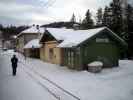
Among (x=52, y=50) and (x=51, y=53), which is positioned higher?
(x=52, y=50)

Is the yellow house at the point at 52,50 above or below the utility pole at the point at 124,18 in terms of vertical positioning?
below

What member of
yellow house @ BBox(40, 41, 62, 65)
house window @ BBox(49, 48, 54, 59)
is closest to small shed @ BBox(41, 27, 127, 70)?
yellow house @ BBox(40, 41, 62, 65)

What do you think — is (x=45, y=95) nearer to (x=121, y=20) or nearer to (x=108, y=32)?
(x=108, y=32)

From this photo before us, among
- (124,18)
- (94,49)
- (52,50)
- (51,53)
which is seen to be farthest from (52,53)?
(124,18)

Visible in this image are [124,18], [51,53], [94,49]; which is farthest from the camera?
[124,18]

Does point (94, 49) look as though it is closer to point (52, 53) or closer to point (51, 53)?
point (52, 53)

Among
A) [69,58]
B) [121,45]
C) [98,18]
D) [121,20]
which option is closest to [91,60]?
[69,58]

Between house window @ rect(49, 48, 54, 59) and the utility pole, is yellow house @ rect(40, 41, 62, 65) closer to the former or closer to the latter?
house window @ rect(49, 48, 54, 59)

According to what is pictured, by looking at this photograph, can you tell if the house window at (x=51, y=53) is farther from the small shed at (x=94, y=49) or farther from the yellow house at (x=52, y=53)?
the small shed at (x=94, y=49)

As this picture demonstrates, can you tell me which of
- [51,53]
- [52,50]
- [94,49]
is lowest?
[51,53]

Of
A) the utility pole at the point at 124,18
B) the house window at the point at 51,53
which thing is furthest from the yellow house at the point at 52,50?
the utility pole at the point at 124,18

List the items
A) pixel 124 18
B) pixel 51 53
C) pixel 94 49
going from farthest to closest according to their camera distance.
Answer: pixel 124 18 < pixel 51 53 < pixel 94 49

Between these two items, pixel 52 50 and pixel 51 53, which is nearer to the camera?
pixel 52 50

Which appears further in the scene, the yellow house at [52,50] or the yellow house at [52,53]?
the yellow house at [52,53]
